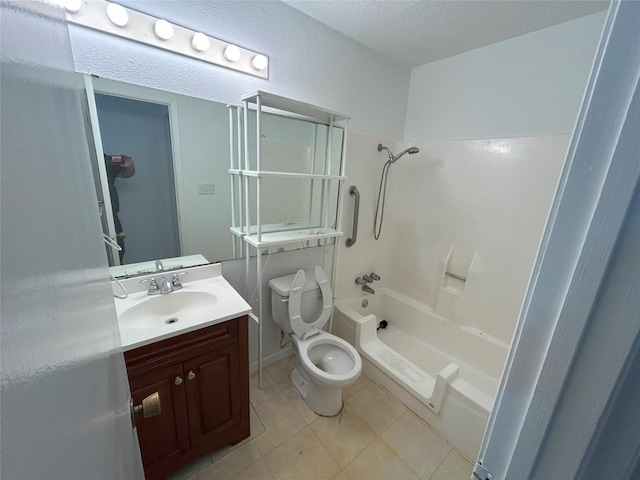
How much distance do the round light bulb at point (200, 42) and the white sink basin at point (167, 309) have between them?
1237 mm

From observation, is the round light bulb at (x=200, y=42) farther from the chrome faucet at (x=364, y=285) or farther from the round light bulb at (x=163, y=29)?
the chrome faucet at (x=364, y=285)

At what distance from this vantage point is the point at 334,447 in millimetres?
1400

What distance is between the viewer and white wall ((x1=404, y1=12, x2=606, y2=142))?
144 centimetres

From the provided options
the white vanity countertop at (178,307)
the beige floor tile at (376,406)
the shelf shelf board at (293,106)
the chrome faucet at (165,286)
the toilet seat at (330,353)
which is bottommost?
the beige floor tile at (376,406)

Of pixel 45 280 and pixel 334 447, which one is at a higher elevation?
pixel 45 280

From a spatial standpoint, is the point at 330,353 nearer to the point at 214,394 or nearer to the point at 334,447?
the point at 334,447

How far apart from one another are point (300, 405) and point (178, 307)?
1.02 metres

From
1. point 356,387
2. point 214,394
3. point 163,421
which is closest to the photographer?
point 163,421

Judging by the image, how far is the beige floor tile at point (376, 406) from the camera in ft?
5.13

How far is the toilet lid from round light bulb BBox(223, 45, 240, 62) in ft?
4.12

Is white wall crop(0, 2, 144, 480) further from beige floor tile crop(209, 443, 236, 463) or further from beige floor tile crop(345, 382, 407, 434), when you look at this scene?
beige floor tile crop(345, 382, 407, 434)

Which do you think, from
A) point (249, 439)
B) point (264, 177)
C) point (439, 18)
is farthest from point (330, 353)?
point (439, 18)

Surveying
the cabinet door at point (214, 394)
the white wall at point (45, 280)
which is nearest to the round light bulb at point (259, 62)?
the white wall at point (45, 280)

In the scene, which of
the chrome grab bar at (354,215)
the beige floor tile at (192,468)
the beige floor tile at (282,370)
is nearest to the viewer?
the beige floor tile at (192,468)
